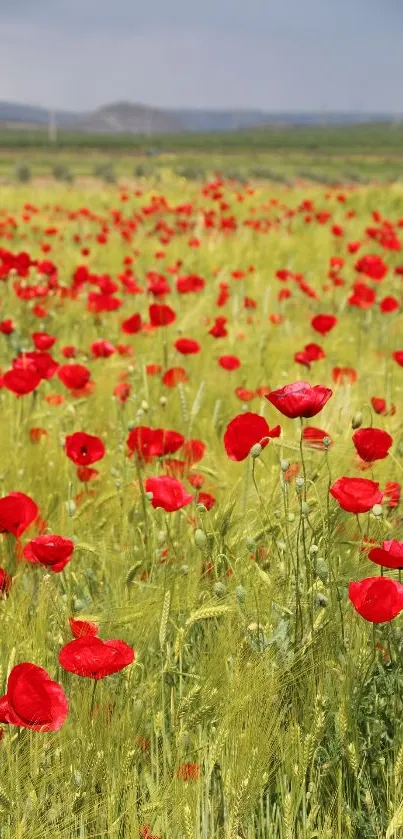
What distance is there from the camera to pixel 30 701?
1067 mm

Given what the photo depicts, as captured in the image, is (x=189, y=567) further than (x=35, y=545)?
Yes

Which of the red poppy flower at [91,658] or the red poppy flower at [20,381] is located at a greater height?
the red poppy flower at [20,381]

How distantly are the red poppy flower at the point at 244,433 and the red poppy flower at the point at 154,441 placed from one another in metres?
0.32

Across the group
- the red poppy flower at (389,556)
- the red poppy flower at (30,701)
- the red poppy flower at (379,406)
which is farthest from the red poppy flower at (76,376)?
the red poppy flower at (30,701)

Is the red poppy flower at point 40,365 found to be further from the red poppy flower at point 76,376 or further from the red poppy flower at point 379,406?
the red poppy flower at point 379,406

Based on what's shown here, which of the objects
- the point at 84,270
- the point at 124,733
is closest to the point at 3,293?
the point at 84,270

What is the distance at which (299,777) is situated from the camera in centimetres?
115

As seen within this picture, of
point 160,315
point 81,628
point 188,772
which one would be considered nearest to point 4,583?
point 81,628

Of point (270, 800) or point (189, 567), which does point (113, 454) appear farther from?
point (270, 800)

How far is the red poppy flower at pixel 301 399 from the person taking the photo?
1.38 meters

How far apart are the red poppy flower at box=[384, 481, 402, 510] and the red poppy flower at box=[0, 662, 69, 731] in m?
→ 0.89

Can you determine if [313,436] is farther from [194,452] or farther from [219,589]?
[219,589]

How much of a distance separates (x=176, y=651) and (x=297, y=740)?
261 millimetres

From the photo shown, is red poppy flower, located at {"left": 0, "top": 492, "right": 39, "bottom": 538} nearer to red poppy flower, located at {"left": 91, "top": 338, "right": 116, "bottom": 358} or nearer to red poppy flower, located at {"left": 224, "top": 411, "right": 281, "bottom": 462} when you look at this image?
red poppy flower, located at {"left": 224, "top": 411, "right": 281, "bottom": 462}
